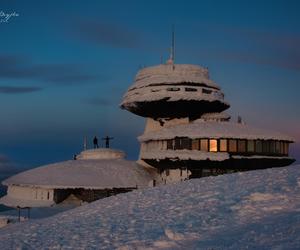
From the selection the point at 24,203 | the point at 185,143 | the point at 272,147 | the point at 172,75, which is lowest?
the point at 24,203

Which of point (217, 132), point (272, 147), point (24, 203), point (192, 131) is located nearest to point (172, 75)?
point (192, 131)

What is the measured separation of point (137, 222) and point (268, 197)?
14.7 feet

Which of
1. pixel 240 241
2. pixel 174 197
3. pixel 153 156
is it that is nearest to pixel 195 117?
pixel 153 156

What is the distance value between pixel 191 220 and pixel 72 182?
119ft

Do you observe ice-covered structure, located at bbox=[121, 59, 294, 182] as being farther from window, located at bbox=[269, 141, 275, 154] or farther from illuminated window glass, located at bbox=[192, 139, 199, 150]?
window, located at bbox=[269, 141, 275, 154]

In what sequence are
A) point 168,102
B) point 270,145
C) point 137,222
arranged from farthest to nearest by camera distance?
point 168,102 → point 270,145 → point 137,222

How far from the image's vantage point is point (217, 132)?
161 feet

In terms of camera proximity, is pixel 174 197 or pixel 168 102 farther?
pixel 168 102

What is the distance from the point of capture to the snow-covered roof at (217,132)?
48.8 metres

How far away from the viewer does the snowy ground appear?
1292cm

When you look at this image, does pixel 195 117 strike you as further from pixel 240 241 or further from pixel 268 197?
pixel 240 241

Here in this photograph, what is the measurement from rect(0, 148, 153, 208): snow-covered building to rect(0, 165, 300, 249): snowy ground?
96.1ft

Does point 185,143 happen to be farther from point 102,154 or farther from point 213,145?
point 102,154

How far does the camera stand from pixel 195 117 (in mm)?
58906
